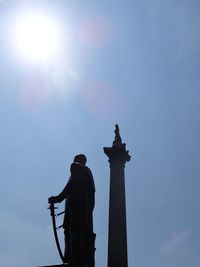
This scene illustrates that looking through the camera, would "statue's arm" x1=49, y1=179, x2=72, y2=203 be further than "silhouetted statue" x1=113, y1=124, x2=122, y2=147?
No

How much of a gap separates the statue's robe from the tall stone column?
25.0 ft

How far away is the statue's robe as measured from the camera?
7.90 meters

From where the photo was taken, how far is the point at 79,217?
8.20 m

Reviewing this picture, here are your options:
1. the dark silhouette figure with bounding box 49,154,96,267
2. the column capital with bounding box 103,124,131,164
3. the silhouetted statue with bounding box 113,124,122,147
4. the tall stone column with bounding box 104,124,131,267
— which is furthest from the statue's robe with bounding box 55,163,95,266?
the silhouetted statue with bounding box 113,124,122,147

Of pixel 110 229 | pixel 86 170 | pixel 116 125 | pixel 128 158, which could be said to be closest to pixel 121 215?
pixel 110 229

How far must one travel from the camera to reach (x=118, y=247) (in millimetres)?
15898

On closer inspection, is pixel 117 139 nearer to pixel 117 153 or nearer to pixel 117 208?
pixel 117 153

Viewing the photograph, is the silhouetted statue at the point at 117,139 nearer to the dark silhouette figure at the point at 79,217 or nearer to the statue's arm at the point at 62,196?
the dark silhouette figure at the point at 79,217

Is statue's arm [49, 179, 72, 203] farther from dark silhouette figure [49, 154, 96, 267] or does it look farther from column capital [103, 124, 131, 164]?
column capital [103, 124, 131, 164]

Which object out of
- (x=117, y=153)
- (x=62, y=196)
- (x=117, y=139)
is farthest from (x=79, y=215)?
(x=117, y=139)

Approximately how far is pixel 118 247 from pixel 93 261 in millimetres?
8051

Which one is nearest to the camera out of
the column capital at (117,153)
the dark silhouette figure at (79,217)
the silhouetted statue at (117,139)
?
the dark silhouette figure at (79,217)

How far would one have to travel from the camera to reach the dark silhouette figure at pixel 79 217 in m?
7.86

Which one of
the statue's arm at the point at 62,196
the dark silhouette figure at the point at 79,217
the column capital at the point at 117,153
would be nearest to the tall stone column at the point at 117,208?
the column capital at the point at 117,153
